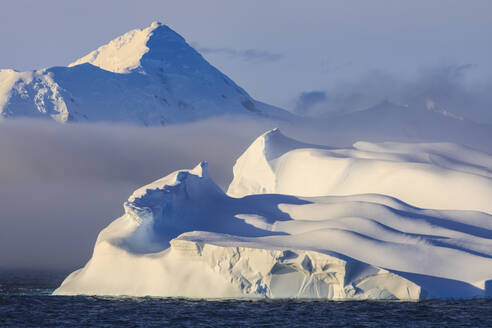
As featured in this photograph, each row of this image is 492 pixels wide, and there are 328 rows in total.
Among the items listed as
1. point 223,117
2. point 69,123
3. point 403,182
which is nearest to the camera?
point 403,182

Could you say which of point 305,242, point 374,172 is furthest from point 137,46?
point 305,242

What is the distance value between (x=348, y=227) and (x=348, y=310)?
32.6 ft

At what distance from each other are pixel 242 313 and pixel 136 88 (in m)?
123

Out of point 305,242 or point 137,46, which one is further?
point 137,46

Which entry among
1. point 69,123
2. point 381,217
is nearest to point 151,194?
point 381,217

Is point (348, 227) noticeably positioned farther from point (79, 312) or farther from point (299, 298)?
point (79, 312)

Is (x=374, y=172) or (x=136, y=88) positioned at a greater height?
(x=136, y=88)

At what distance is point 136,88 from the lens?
166m

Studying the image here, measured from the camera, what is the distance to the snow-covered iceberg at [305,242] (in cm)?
4938

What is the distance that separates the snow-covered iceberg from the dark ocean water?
2.81 ft

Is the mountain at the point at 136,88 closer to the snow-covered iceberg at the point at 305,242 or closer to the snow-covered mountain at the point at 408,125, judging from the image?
the snow-covered mountain at the point at 408,125

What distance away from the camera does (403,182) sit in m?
69.7

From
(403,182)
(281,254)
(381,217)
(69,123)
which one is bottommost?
(281,254)

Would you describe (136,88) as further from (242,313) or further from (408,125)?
(242,313)
